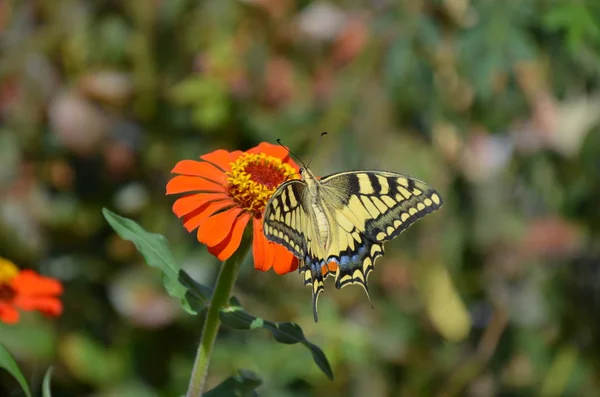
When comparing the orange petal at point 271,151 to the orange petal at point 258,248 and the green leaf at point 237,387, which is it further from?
the green leaf at point 237,387

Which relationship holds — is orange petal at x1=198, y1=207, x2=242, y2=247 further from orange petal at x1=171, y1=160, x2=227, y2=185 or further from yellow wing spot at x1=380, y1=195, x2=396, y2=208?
yellow wing spot at x1=380, y1=195, x2=396, y2=208

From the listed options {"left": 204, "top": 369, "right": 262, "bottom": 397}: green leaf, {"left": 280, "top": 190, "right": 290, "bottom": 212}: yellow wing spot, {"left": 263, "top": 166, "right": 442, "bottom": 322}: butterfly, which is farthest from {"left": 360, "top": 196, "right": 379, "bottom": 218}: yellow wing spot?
{"left": 204, "top": 369, "right": 262, "bottom": 397}: green leaf

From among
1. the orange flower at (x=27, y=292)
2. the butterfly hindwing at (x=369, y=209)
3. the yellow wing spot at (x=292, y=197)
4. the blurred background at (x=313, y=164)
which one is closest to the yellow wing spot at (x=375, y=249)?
the butterfly hindwing at (x=369, y=209)

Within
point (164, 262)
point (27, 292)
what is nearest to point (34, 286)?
point (27, 292)

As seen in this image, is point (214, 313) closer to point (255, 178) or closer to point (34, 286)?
point (255, 178)

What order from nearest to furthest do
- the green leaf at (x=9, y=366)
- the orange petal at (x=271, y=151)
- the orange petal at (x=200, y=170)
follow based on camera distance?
the green leaf at (x=9, y=366)
the orange petal at (x=200, y=170)
the orange petal at (x=271, y=151)
